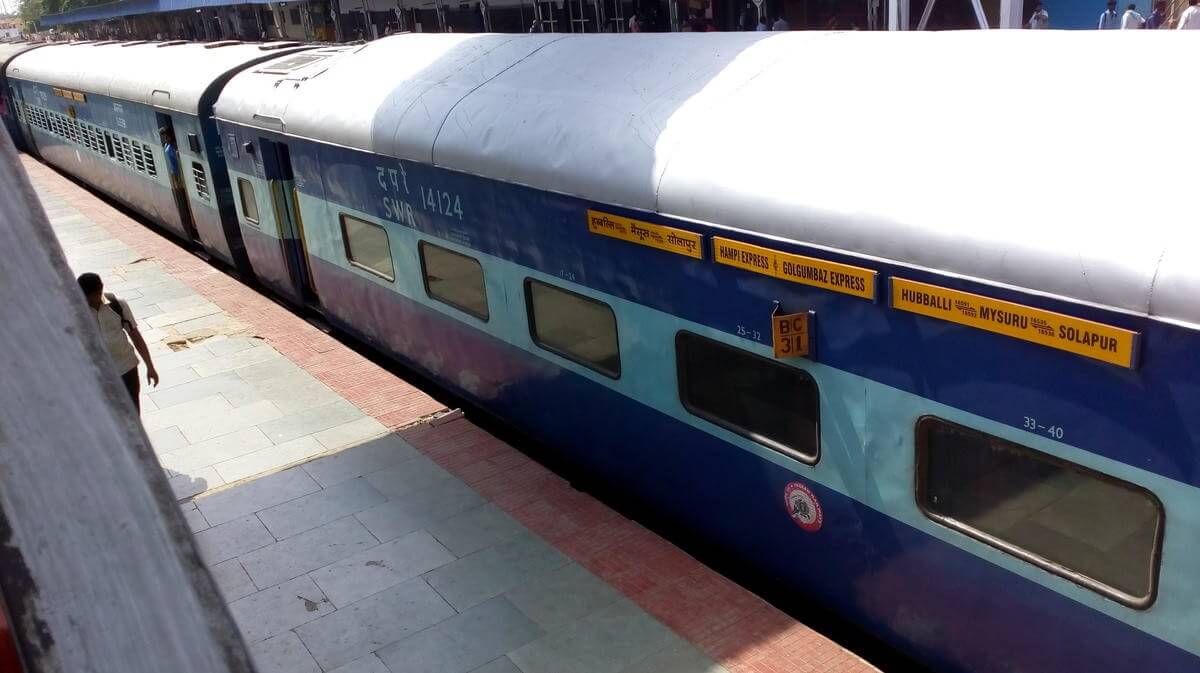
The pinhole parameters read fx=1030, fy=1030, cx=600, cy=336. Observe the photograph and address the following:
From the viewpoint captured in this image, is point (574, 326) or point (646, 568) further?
point (574, 326)

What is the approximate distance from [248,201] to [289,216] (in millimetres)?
1257

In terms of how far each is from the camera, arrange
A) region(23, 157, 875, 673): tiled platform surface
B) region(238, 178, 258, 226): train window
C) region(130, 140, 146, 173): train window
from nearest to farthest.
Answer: region(23, 157, 875, 673): tiled platform surface, region(238, 178, 258, 226): train window, region(130, 140, 146, 173): train window

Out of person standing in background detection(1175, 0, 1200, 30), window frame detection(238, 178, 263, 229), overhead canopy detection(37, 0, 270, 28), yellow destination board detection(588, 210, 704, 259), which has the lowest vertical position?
window frame detection(238, 178, 263, 229)

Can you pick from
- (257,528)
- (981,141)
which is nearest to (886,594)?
(981,141)

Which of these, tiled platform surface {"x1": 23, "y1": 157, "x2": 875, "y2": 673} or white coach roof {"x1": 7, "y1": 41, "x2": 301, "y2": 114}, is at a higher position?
white coach roof {"x1": 7, "y1": 41, "x2": 301, "y2": 114}

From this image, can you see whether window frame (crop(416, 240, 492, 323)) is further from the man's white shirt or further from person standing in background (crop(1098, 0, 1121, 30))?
person standing in background (crop(1098, 0, 1121, 30))

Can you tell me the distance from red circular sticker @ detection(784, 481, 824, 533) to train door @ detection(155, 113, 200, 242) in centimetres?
1153

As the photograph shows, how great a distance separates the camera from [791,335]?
4535 millimetres

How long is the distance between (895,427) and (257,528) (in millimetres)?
4594

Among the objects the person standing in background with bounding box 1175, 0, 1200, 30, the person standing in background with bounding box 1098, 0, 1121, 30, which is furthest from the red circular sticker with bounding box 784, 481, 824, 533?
the person standing in background with bounding box 1098, 0, 1121, 30

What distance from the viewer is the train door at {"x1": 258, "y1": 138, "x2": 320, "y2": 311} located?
1047 centimetres

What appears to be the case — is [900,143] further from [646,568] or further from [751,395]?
[646,568]

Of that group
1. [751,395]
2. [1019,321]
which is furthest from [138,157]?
A: [1019,321]

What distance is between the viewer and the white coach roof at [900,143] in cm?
340
